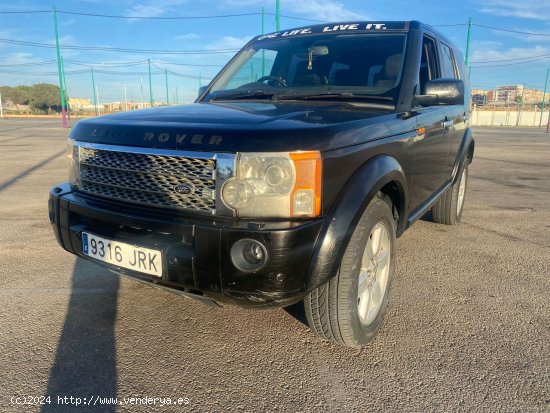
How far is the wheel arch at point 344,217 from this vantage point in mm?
1846

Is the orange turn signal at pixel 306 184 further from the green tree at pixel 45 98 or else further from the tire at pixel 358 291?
the green tree at pixel 45 98

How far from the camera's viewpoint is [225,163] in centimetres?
184

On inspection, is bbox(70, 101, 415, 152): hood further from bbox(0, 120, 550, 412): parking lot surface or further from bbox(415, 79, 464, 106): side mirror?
bbox(0, 120, 550, 412): parking lot surface

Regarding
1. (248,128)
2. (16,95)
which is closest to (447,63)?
(248,128)

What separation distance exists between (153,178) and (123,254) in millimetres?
434

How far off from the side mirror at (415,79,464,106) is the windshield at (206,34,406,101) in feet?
0.71

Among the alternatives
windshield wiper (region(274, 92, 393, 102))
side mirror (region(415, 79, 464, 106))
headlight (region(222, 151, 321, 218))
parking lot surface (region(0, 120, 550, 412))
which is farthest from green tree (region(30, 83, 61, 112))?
headlight (region(222, 151, 321, 218))

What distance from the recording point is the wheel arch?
1846 mm

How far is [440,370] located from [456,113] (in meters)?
2.75

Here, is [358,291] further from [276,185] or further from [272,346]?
[276,185]

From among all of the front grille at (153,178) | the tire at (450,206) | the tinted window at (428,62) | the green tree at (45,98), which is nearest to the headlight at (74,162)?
the front grille at (153,178)

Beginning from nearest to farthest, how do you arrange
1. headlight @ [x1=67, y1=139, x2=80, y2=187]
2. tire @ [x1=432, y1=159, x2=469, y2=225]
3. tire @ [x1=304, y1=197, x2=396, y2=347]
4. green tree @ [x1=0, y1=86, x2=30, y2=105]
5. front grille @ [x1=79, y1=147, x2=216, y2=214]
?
front grille @ [x1=79, y1=147, x2=216, y2=214] → tire @ [x1=304, y1=197, x2=396, y2=347] → headlight @ [x1=67, y1=139, x2=80, y2=187] → tire @ [x1=432, y1=159, x2=469, y2=225] → green tree @ [x1=0, y1=86, x2=30, y2=105]

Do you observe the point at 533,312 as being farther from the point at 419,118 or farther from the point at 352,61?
the point at 352,61

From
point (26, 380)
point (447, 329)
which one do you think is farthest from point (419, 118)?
point (26, 380)
